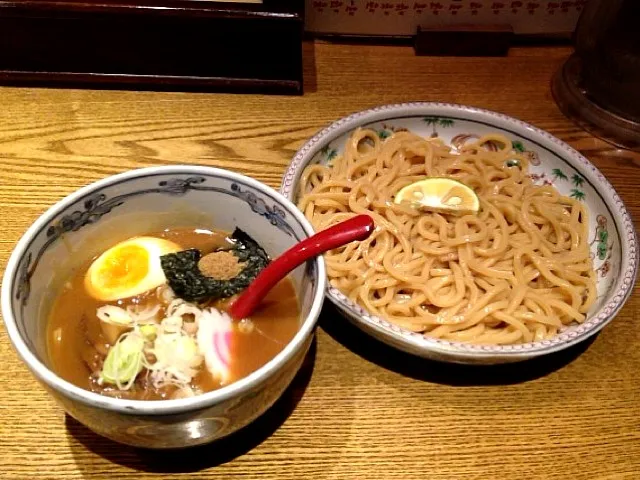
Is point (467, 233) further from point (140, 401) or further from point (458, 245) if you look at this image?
point (140, 401)

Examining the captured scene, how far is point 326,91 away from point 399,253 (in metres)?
0.71

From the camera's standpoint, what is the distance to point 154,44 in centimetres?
177

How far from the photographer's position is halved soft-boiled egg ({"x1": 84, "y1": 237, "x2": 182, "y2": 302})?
117 centimetres

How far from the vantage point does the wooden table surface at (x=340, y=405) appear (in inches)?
44.4

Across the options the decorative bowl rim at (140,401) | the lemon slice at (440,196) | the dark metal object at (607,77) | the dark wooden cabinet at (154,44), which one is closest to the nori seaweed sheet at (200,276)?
the decorative bowl rim at (140,401)

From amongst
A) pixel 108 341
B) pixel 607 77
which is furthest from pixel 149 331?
pixel 607 77

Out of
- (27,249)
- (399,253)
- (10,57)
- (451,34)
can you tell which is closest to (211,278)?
(27,249)

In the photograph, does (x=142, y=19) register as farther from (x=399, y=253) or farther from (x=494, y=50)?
(x=494, y=50)

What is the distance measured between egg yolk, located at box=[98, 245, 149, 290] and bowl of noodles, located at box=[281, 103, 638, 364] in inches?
14.6

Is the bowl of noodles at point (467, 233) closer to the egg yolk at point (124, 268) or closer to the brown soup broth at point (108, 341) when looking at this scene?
the brown soup broth at point (108, 341)

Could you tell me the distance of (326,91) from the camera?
1.96m

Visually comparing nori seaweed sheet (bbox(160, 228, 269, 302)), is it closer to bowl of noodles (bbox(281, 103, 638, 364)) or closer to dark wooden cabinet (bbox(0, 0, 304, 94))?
bowl of noodles (bbox(281, 103, 638, 364))

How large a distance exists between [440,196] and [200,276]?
710mm

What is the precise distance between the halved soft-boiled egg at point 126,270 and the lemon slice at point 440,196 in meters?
0.63
